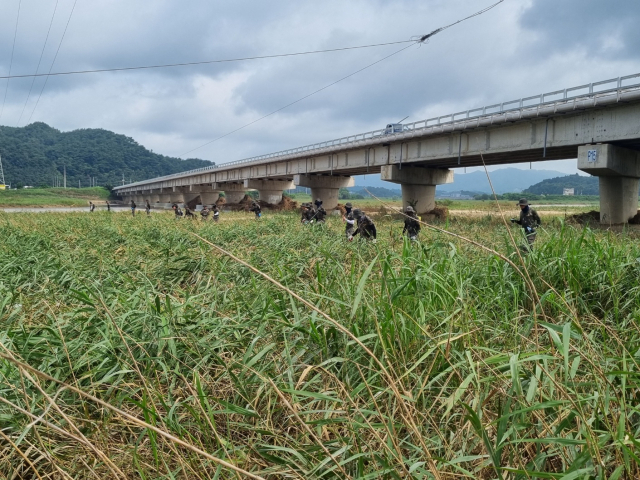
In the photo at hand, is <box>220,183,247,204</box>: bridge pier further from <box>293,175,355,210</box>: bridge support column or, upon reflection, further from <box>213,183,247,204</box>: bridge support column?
<box>293,175,355,210</box>: bridge support column

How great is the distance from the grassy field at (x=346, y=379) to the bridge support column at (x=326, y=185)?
3279cm

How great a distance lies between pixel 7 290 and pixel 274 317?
3.82 metres

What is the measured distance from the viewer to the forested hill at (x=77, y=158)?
5408 inches

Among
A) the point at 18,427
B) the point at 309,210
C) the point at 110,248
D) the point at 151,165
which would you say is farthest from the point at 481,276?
the point at 151,165

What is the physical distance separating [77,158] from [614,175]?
176613mm

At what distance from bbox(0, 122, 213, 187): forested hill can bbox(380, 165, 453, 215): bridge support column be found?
120 m

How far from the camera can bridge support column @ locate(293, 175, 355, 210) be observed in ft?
124

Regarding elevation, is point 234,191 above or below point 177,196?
above

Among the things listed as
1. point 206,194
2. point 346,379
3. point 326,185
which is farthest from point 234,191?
point 346,379

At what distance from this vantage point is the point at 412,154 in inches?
1038

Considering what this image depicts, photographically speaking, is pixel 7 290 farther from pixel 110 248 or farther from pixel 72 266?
pixel 110 248

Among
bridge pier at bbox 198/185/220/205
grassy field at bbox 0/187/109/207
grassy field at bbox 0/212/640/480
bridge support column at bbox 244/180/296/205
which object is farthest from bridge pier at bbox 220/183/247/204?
grassy field at bbox 0/212/640/480

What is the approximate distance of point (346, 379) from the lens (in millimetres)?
2572

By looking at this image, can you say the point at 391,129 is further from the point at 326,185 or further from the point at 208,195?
the point at 208,195
